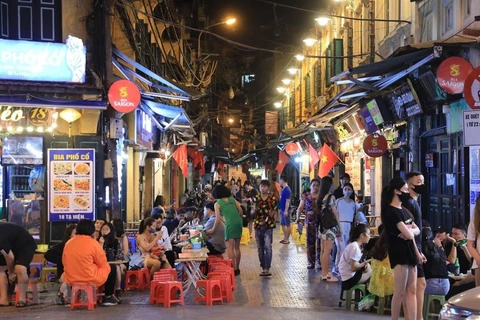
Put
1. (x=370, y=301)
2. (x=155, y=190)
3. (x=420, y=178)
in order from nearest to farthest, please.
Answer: (x=420, y=178) < (x=370, y=301) < (x=155, y=190)

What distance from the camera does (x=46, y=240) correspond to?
14.1 meters

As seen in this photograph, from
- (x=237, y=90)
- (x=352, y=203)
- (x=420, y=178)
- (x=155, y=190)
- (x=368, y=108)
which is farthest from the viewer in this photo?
(x=237, y=90)

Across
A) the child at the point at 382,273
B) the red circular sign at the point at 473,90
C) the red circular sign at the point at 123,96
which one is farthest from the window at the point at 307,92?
the red circular sign at the point at 473,90

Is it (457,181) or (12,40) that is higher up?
(12,40)

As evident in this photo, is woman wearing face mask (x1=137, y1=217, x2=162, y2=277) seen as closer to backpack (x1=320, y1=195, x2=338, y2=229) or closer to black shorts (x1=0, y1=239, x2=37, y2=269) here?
black shorts (x1=0, y1=239, x2=37, y2=269)

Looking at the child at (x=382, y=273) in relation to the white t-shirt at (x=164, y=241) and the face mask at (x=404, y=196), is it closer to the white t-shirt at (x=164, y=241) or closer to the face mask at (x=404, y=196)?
the face mask at (x=404, y=196)

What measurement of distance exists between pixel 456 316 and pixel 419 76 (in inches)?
371

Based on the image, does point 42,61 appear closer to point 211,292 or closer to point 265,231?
point 265,231

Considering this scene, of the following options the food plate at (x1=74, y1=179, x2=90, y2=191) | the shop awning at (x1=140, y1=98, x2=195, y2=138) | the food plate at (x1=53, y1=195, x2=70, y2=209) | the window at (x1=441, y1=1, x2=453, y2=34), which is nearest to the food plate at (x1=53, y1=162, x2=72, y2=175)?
the food plate at (x1=74, y1=179, x2=90, y2=191)

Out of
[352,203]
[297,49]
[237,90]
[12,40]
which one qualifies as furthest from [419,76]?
[237,90]

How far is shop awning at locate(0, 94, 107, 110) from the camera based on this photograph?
1288cm

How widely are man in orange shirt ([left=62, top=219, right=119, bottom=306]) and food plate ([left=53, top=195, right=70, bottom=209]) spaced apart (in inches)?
166

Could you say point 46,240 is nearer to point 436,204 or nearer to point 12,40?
point 12,40

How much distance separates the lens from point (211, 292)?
10.5 metres
